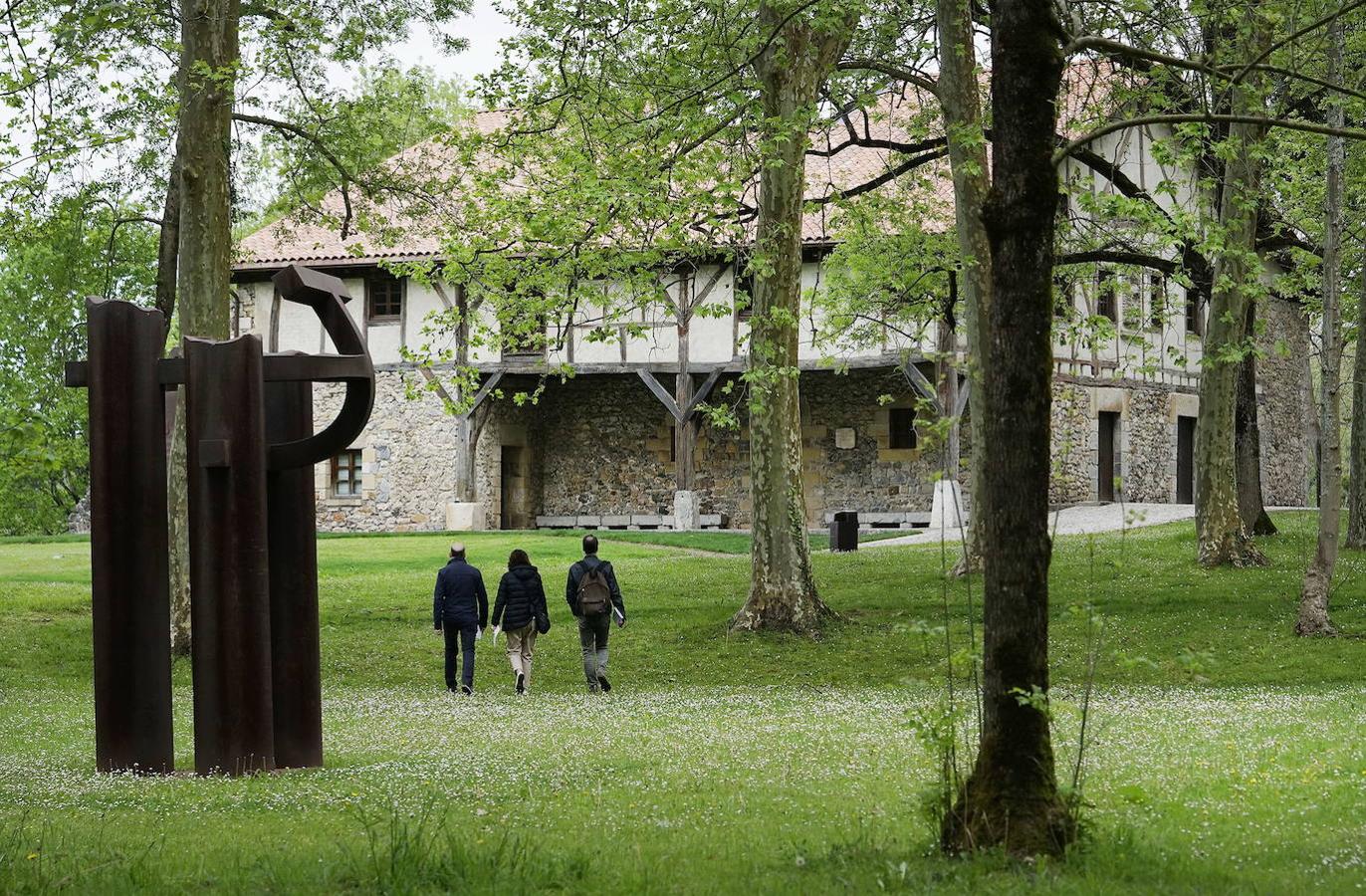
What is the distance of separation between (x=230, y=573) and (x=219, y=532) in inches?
10.0

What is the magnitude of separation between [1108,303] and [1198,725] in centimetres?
2221

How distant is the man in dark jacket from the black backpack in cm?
97

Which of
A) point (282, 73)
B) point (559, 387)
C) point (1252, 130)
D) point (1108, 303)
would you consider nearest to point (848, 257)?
point (1252, 130)

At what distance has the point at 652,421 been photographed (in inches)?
1341

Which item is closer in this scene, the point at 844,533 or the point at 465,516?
the point at 844,533

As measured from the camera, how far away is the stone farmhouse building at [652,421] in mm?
30828

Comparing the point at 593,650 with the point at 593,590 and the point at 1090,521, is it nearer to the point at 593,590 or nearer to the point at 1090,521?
the point at 593,590

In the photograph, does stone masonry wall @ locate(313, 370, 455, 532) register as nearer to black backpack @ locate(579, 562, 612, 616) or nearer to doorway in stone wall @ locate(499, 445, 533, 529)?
doorway in stone wall @ locate(499, 445, 533, 529)

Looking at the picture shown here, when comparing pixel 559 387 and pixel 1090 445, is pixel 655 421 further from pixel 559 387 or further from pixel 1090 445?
pixel 1090 445

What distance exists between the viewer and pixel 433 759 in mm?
8852

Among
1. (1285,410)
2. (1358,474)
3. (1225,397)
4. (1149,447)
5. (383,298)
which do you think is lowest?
(1358,474)

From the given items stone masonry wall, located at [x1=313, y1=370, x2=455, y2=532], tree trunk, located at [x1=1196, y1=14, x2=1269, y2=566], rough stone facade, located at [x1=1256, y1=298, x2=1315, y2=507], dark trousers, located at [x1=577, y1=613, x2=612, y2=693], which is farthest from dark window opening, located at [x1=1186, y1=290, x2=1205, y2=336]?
dark trousers, located at [x1=577, y1=613, x2=612, y2=693]

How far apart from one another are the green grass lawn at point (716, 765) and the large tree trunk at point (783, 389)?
1.90 feet

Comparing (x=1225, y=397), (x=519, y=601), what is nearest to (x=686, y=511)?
(x=1225, y=397)
